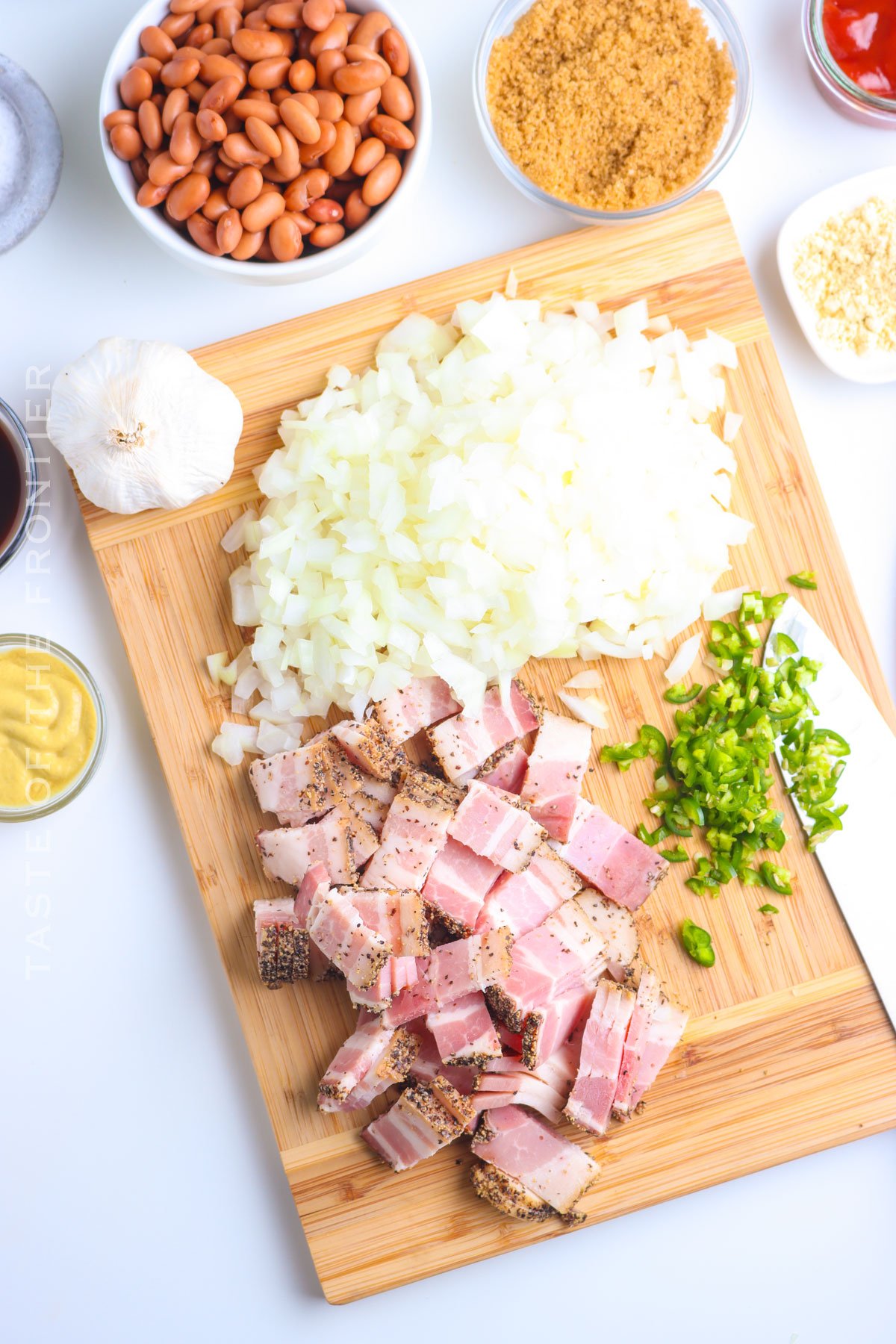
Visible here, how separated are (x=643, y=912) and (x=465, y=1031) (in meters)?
0.48

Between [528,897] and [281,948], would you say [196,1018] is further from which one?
[528,897]

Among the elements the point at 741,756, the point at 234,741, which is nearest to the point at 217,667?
the point at 234,741

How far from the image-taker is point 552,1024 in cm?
203

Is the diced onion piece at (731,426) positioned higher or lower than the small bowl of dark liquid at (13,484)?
lower

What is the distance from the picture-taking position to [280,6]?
190cm

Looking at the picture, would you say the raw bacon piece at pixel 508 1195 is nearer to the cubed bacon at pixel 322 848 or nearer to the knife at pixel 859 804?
the cubed bacon at pixel 322 848

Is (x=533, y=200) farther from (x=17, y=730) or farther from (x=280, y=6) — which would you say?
(x=17, y=730)

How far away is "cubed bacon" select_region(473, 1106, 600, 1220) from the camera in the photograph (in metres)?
2.04

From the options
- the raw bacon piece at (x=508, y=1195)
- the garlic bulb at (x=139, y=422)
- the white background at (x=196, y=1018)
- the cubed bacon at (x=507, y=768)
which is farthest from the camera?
the white background at (x=196, y=1018)

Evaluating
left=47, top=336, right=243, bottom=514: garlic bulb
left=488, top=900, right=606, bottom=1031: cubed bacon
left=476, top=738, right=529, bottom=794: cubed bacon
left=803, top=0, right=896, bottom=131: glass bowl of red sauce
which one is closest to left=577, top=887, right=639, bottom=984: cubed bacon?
left=488, top=900, right=606, bottom=1031: cubed bacon

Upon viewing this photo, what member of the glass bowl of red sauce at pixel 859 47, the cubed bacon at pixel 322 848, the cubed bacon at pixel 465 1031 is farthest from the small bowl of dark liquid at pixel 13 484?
the glass bowl of red sauce at pixel 859 47

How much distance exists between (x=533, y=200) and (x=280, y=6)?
0.64 metres

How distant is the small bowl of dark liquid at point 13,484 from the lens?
79.8 inches

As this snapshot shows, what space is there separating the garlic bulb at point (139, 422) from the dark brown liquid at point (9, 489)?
129 mm
